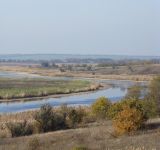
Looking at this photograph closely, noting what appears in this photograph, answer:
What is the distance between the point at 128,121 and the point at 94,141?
9.96 ft

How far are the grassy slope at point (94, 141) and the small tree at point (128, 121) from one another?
0.60 meters

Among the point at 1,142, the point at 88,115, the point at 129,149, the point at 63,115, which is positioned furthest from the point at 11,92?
the point at 129,149

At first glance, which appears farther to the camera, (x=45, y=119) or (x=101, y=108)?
(x=101, y=108)

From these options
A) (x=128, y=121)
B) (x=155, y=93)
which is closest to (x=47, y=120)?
(x=128, y=121)

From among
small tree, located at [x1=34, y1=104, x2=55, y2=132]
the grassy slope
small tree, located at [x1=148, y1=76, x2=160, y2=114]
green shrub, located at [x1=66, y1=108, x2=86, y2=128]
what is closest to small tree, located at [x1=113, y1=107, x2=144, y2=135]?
the grassy slope

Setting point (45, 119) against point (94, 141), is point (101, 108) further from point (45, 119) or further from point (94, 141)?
point (94, 141)

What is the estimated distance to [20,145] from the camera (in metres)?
Answer: 19.7

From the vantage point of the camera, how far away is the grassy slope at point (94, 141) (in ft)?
54.3

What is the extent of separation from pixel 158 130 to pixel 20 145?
6.01 meters

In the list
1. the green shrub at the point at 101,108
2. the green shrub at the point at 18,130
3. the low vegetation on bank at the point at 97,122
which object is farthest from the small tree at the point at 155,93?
the green shrub at the point at 18,130

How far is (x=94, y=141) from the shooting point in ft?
62.7

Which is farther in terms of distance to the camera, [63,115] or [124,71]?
[124,71]

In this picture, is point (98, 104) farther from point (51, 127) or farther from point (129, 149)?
point (129, 149)

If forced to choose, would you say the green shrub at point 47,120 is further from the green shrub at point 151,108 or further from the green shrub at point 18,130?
the green shrub at point 151,108
